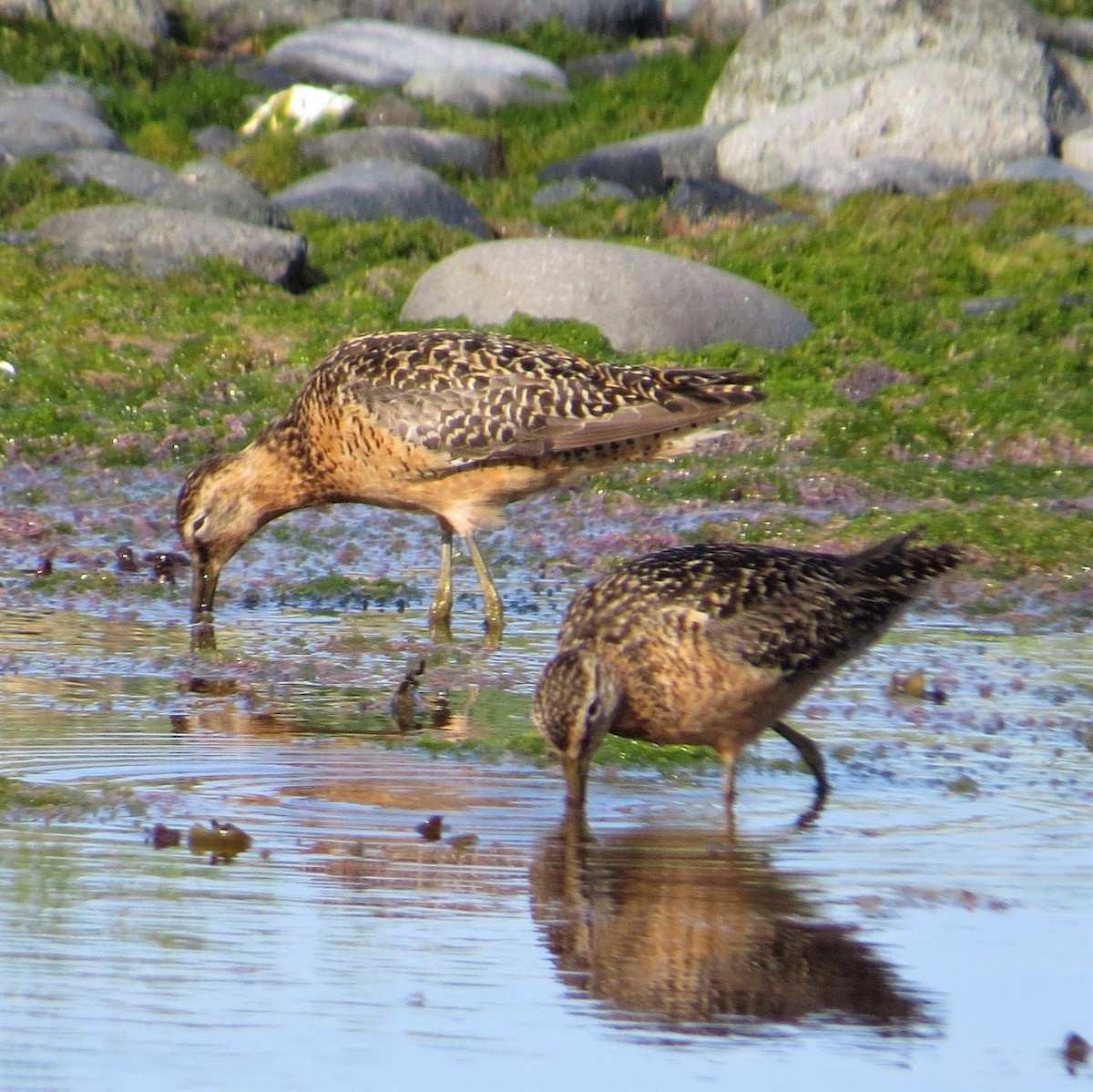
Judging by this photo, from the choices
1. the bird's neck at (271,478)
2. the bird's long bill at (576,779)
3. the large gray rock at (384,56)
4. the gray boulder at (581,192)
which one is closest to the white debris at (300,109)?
the large gray rock at (384,56)

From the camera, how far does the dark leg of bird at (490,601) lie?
989cm

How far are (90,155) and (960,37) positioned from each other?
10.2 metres

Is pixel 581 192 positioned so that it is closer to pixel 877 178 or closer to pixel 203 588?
pixel 877 178

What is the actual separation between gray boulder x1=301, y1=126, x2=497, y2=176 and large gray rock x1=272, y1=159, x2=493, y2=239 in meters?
1.56

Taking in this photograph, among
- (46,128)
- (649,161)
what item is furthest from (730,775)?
(649,161)

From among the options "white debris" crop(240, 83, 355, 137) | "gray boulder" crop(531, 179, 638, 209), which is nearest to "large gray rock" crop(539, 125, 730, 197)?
"gray boulder" crop(531, 179, 638, 209)

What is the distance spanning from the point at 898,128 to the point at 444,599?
45.7 ft

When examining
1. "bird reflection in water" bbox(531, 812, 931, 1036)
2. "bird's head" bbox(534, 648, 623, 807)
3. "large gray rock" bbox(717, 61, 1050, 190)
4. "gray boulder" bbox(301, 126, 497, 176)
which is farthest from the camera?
"large gray rock" bbox(717, 61, 1050, 190)

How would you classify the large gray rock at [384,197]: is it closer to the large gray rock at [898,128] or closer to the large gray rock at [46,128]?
the large gray rock at [46,128]

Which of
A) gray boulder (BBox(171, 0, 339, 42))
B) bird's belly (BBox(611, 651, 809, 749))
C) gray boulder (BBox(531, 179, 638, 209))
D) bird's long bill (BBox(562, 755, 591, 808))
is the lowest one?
bird's long bill (BBox(562, 755, 591, 808))

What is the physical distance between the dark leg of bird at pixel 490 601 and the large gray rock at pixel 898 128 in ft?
41.2

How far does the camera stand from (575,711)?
6254mm

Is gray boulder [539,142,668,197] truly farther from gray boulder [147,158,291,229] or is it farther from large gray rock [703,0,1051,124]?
gray boulder [147,158,291,229]

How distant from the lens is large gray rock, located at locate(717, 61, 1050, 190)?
73.0 feet
